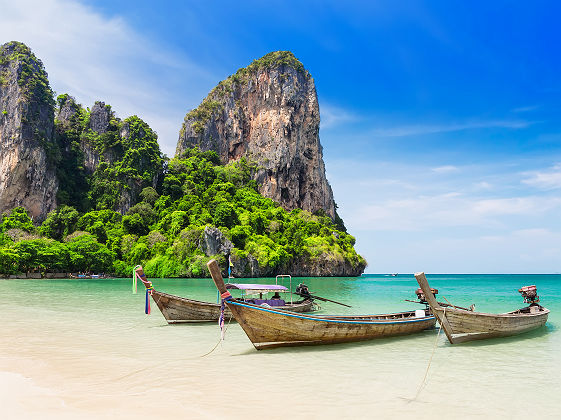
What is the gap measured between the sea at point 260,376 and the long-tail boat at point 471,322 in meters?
0.35

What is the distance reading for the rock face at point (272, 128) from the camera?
88625mm

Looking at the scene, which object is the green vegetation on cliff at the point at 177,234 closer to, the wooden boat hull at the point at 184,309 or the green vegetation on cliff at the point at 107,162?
the green vegetation on cliff at the point at 107,162

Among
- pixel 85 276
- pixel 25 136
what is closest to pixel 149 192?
pixel 25 136

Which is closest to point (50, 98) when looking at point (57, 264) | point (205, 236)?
point (57, 264)

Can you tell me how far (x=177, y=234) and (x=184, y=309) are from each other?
153 feet

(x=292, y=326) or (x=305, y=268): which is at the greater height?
(x=292, y=326)

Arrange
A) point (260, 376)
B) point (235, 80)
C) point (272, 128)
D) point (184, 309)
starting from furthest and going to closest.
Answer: point (235, 80) → point (272, 128) → point (184, 309) → point (260, 376)

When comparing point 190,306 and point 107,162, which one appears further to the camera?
point 107,162

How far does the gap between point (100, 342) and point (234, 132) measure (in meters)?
87.2

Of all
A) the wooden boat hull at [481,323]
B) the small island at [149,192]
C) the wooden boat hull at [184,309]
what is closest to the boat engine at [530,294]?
the wooden boat hull at [481,323]

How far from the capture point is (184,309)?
14.3 meters

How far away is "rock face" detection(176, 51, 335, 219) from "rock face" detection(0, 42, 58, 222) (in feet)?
96.3

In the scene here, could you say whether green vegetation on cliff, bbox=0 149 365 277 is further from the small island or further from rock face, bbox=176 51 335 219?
rock face, bbox=176 51 335 219

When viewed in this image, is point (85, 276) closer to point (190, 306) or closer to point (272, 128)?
point (190, 306)
